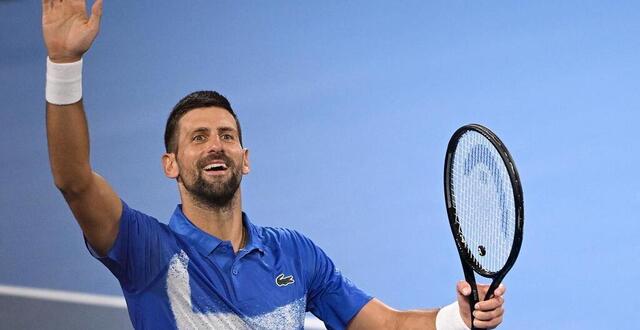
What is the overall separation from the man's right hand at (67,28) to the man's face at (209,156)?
2.60 ft

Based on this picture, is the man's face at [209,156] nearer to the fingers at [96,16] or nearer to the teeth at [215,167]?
the teeth at [215,167]

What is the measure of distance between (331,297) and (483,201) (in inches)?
25.6

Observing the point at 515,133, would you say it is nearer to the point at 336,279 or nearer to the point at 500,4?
the point at 500,4

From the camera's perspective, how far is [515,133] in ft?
24.5

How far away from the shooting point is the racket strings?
4500 millimetres

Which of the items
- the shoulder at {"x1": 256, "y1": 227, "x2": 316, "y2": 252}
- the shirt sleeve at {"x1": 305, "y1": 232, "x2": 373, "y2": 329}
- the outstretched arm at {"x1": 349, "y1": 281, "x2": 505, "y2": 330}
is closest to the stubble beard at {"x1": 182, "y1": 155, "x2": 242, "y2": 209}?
the shoulder at {"x1": 256, "y1": 227, "x2": 316, "y2": 252}

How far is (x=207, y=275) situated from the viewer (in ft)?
14.4

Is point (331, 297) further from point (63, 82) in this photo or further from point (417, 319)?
point (63, 82)

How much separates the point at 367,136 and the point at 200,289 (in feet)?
12.3

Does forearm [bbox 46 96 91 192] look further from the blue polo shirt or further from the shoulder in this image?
the shoulder

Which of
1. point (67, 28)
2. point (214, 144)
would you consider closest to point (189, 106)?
point (214, 144)

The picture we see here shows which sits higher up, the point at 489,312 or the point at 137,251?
the point at 137,251

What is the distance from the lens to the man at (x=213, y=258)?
413cm

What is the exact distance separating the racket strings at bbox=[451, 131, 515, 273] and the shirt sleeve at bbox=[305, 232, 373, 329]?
48 cm
